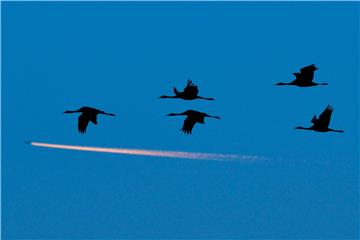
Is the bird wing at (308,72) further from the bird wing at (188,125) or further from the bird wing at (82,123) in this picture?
the bird wing at (82,123)

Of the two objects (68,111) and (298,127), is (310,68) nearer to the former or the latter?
(298,127)

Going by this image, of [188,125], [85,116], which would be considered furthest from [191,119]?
[85,116]

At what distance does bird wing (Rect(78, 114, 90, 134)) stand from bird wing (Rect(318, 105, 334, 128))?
45.6ft

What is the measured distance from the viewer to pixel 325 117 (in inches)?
5408

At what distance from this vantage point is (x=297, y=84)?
138625mm

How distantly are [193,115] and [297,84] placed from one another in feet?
21.4

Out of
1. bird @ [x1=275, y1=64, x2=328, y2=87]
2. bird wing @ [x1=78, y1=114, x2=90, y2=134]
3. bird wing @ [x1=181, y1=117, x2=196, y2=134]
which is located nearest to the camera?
bird @ [x1=275, y1=64, x2=328, y2=87]

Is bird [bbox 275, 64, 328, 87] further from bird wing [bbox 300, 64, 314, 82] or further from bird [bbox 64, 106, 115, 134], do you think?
bird [bbox 64, 106, 115, 134]

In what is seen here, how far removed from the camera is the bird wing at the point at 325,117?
137375mm

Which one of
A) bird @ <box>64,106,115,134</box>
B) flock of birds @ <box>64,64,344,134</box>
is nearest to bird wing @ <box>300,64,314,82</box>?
flock of birds @ <box>64,64,344,134</box>

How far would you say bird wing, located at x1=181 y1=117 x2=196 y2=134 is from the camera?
5541 inches

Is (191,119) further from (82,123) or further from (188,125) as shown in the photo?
(82,123)

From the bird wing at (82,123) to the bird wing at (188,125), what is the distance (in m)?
5.67

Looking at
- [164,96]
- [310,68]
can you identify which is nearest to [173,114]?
[164,96]
